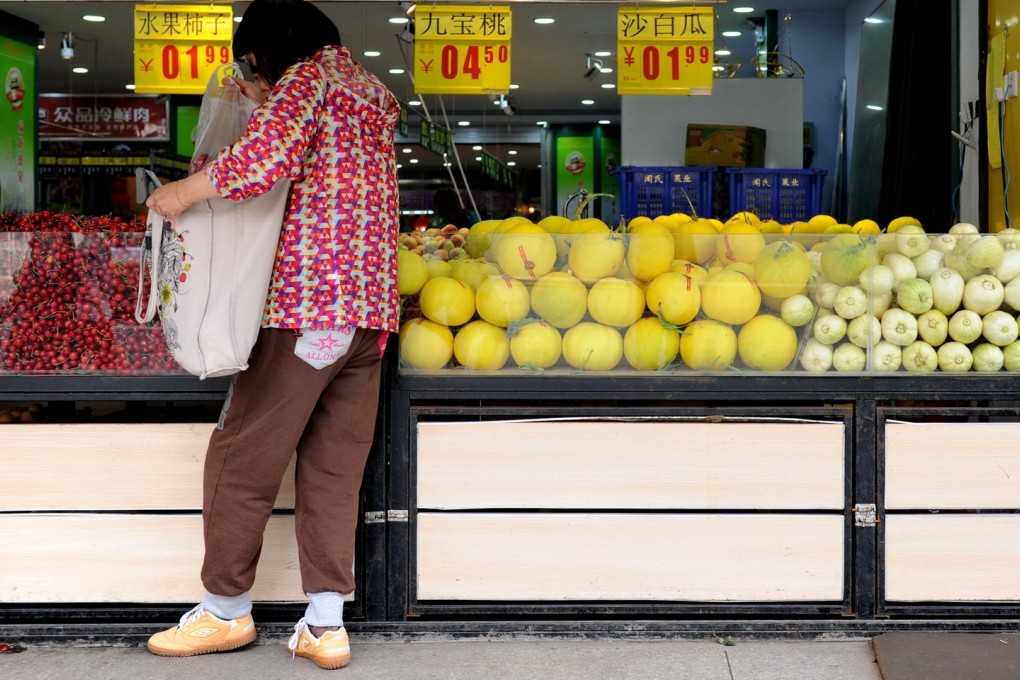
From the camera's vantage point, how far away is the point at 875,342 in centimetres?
304

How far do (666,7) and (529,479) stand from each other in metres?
3.79

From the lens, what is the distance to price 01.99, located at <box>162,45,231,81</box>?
19.3ft

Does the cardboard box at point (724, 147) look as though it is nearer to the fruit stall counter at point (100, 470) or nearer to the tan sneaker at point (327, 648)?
the fruit stall counter at point (100, 470)

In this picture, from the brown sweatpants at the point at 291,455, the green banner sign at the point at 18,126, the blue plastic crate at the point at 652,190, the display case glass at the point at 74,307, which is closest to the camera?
the brown sweatpants at the point at 291,455

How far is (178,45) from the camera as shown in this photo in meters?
5.89

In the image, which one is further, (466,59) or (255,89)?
(466,59)

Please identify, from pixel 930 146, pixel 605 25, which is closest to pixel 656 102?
pixel 605 25

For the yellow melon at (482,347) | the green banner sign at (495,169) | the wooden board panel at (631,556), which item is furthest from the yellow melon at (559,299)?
the green banner sign at (495,169)

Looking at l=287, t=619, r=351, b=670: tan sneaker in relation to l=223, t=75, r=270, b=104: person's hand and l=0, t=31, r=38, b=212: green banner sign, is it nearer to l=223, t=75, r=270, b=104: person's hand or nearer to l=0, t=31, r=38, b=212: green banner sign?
l=223, t=75, r=270, b=104: person's hand

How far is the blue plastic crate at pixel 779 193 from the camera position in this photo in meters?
7.04

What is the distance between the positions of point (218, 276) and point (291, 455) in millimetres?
512

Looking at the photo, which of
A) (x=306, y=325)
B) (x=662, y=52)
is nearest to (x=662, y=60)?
(x=662, y=52)

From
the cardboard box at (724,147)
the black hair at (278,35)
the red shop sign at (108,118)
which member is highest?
the red shop sign at (108,118)

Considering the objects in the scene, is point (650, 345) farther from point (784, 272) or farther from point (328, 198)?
point (328, 198)
